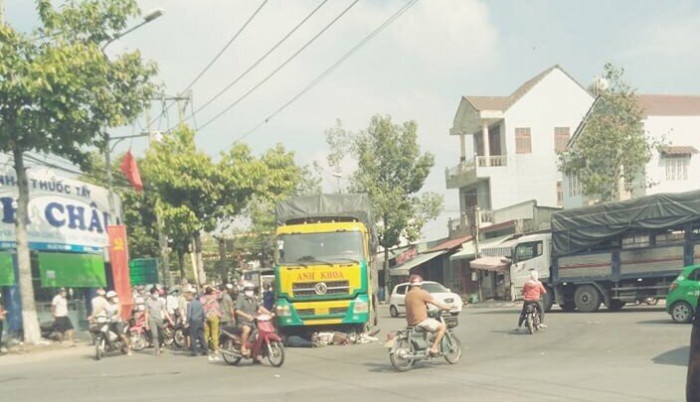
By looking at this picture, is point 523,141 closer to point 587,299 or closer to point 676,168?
point 676,168

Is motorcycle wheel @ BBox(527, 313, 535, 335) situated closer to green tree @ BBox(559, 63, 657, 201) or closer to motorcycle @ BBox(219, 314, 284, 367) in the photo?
motorcycle @ BBox(219, 314, 284, 367)

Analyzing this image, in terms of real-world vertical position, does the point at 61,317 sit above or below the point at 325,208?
below

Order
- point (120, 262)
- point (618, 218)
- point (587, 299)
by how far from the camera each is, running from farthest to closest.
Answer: point (587, 299) < point (618, 218) < point (120, 262)

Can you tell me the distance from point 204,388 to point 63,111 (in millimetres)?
9885

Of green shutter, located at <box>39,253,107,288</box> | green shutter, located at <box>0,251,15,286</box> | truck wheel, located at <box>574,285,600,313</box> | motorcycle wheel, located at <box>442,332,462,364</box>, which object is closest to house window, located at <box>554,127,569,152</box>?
truck wheel, located at <box>574,285,600,313</box>

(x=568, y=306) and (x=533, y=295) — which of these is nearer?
(x=533, y=295)

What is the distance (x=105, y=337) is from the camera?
784 inches

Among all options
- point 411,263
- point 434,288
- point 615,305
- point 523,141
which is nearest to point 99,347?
point 434,288

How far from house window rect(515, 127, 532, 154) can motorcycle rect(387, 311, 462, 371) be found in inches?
1407

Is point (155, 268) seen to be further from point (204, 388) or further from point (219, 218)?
point (204, 388)

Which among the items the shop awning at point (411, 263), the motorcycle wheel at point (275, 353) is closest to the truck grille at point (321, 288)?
the motorcycle wheel at point (275, 353)

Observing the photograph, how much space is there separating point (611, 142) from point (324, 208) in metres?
16.2

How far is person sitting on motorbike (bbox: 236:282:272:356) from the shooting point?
16.8 m

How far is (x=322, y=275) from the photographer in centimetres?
2023
